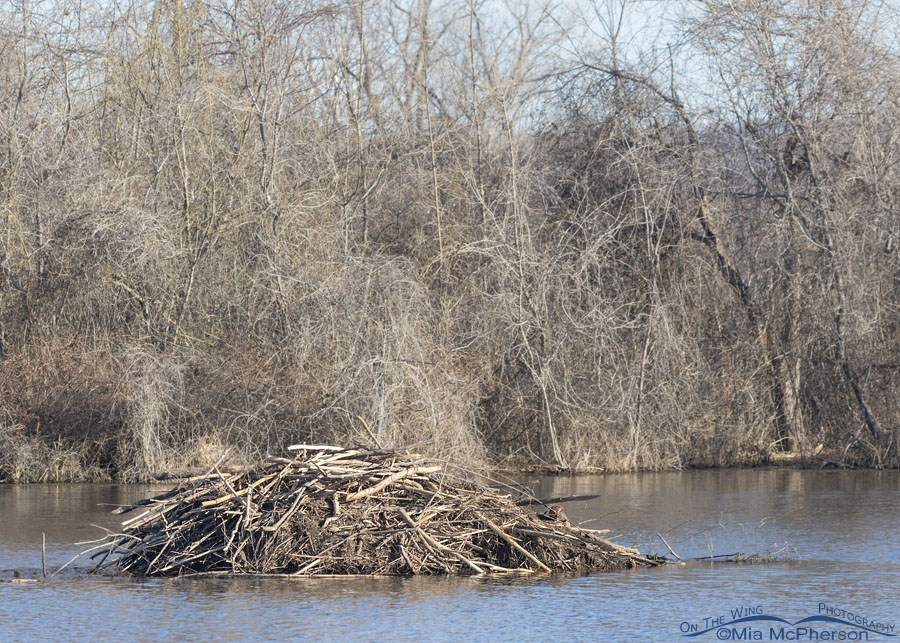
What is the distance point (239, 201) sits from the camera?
27.5 metres

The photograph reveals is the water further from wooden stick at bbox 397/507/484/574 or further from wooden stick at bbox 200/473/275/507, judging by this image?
wooden stick at bbox 200/473/275/507

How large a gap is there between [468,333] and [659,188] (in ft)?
17.8

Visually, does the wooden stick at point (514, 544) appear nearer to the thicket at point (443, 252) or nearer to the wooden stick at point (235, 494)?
the wooden stick at point (235, 494)

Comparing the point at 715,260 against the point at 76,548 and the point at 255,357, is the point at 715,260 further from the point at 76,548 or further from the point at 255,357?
the point at 76,548

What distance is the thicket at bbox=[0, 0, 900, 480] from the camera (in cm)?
2366

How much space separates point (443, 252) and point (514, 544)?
52.6 ft

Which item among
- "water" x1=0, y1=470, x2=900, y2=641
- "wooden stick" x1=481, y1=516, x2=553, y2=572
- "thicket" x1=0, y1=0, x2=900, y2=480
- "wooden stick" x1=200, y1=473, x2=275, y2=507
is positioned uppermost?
"thicket" x1=0, y1=0, x2=900, y2=480

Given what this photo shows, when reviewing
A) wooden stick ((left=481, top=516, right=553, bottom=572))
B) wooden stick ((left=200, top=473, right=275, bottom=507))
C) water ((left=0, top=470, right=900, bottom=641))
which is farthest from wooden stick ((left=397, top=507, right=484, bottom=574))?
wooden stick ((left=200, top=473, right=275, bottom=507))

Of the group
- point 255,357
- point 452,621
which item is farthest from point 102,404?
point 452,621

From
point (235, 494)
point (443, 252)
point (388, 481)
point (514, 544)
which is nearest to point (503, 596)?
point (514, 544)

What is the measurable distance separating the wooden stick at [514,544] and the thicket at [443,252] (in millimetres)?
9877

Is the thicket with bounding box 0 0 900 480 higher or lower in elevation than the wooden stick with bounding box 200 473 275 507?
higher

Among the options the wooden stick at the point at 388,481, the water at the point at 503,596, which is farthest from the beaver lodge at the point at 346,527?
the water at the point at 503,596

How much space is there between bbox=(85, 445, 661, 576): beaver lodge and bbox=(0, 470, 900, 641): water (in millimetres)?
305
